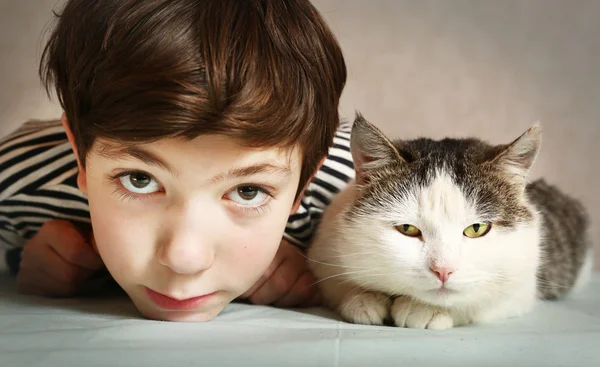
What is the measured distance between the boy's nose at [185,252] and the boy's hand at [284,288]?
1.08ft

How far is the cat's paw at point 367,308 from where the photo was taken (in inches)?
43.6

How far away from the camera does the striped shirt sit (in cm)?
138

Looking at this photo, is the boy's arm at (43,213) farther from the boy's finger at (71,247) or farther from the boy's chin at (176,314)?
the boy's chin at (176,314)

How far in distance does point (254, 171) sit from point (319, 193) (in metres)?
0.48

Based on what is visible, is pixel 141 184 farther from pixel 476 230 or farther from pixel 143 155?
pixel 476 230

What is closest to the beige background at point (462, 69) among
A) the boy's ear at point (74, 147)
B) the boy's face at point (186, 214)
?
the boy's ear at point (74, 147)

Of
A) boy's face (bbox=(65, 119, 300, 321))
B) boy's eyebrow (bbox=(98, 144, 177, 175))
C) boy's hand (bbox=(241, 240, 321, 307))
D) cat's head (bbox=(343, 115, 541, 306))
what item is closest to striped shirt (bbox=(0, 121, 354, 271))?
boy's hand (bbox=(241, 240, 321, 307))

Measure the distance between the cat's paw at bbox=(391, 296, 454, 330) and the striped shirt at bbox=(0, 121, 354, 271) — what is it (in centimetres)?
36

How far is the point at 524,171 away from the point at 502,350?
1.22 feet

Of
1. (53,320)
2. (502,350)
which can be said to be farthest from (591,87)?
(53,320)

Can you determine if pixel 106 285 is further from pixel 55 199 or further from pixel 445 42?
pixel 445 42

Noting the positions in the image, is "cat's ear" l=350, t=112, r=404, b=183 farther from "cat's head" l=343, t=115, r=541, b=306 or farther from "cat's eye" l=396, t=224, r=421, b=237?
"cat's eye" l=396, t=224, r=421, b=237

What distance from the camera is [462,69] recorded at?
1929mm

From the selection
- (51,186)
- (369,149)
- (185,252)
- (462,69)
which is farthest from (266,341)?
(462,69)
